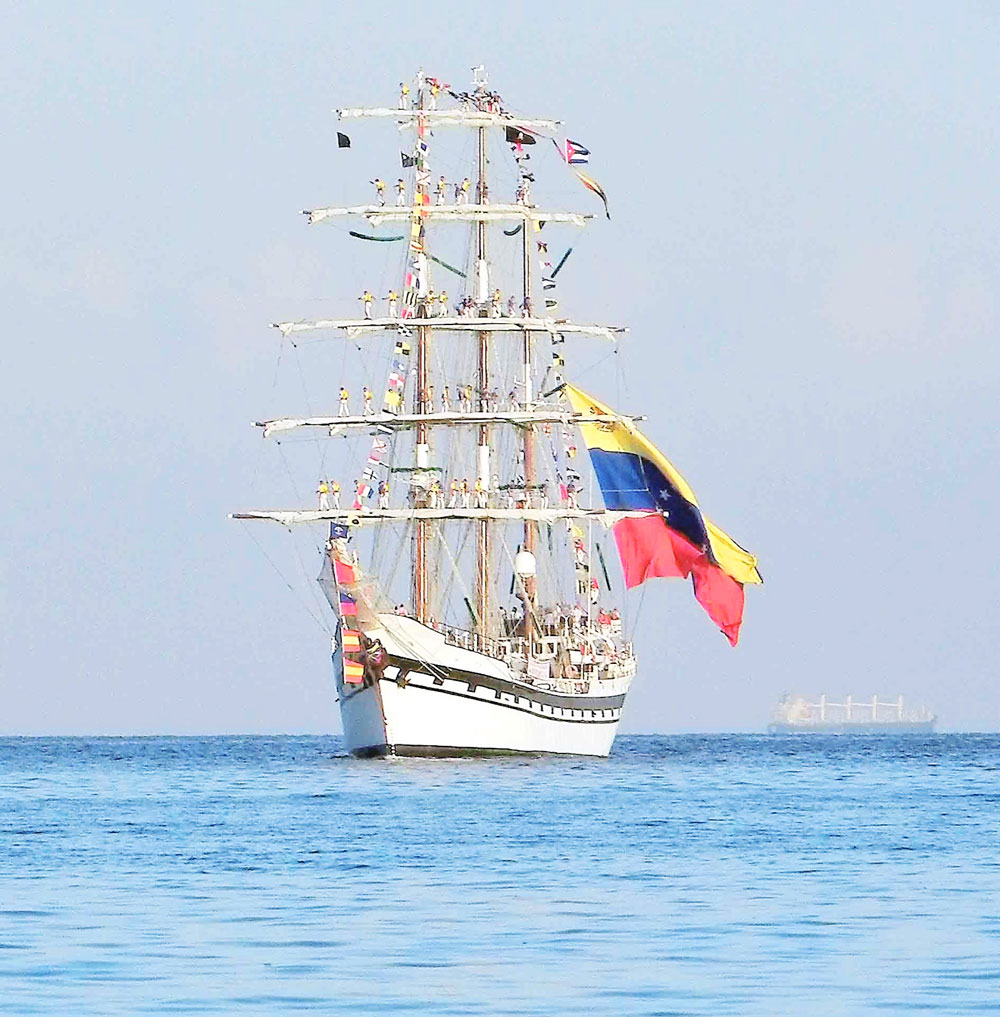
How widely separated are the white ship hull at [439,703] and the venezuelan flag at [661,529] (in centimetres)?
729

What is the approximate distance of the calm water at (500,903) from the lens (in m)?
27.7

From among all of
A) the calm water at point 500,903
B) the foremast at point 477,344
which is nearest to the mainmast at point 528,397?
the foremast at point 477,344

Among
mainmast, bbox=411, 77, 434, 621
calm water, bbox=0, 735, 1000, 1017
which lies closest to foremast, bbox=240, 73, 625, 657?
mainmast, bbox=411, 77, 434, 621

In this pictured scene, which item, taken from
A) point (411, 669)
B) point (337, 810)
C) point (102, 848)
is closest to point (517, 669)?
point (411, 669)

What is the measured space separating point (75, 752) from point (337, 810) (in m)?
78.7

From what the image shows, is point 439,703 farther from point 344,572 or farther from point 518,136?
point 518,136

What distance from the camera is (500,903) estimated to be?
36.6 m

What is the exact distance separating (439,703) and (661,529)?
12.6m

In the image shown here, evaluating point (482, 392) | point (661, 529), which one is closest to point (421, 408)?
point (482, 392)

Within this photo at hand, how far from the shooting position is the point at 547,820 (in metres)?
55.7

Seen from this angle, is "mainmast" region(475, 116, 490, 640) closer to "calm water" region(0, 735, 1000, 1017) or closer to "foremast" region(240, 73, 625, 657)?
"foremast" region(240, 73, 625, 657)

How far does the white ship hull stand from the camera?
278 feet

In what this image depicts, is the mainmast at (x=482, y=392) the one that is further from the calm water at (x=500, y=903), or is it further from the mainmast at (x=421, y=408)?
the calm water at (x=500, y=903)

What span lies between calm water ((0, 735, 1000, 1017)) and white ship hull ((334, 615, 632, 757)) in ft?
47.7
